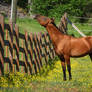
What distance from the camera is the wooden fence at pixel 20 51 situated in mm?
8037

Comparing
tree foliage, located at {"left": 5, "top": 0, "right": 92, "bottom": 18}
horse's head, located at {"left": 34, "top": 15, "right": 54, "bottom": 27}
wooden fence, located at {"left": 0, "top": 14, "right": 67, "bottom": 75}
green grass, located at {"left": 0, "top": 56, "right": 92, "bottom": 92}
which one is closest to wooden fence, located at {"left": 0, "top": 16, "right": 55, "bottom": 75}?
wooden fence, located at {"left": 0, "top": 14, "right": 67, "bottom": 75}

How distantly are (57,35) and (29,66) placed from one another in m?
1.80

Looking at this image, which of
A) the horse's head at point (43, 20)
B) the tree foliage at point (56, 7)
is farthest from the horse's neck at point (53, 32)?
the tree foliage at point (56, 7)

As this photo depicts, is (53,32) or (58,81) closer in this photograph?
(58,81)

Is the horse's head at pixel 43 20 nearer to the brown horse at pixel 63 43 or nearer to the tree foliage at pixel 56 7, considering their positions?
the brown horse at pixel 63 43

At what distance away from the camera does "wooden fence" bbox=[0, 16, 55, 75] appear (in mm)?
8037

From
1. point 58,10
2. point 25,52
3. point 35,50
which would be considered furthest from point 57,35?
point 58,10

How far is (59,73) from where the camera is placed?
11.3 m

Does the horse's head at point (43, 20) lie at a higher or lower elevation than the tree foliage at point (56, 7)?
higher

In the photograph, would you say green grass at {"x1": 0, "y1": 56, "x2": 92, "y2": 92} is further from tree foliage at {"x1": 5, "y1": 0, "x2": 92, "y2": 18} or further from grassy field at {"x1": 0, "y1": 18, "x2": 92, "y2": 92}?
tree foliage at {"x1": 5, "y1": 0, "x2": 92, "y2": 18}

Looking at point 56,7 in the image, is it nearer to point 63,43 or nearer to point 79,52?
point 79,52

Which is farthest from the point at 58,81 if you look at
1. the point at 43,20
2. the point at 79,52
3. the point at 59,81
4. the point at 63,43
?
the point at 43,20

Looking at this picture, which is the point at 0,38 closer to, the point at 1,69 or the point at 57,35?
the point at 1,69

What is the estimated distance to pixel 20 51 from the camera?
31.5 ft
